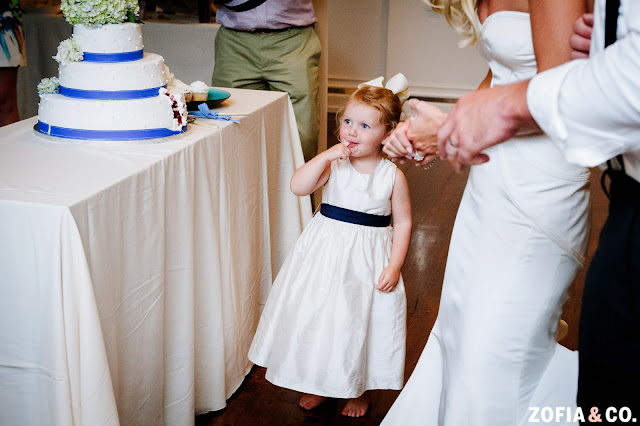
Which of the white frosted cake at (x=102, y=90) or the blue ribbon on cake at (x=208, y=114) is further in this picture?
the blue ribbon on cake at (x=208, y=114)

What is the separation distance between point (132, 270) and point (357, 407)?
3.17 feet

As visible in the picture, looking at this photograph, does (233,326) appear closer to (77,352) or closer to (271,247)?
(271,247)

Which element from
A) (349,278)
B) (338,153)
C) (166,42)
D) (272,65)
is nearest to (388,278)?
(349,278)

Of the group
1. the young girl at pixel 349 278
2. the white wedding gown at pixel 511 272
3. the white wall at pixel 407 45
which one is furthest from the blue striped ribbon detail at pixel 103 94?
the white wall at pixel 407 45

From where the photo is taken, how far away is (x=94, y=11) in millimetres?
1832

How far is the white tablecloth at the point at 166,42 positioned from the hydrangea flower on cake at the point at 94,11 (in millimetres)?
2304

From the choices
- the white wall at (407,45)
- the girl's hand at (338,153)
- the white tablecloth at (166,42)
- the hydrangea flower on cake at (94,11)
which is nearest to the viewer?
the hydrangea flower on cake at (94,11)

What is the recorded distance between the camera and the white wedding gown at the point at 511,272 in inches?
51.5

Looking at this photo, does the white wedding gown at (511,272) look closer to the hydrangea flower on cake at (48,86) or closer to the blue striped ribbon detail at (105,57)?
the blue striped ribbon detail at (105,57)

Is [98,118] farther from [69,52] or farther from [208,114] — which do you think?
[208,114]

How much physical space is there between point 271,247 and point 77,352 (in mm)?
1367

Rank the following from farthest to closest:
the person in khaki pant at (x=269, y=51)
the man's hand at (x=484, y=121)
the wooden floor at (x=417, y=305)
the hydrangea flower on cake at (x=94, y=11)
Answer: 1. the person in khaki pant at (x=269, y=51)
2. the wooden floor at (x=417, y=305)
3. the hydrangea flower on cake at (x=94, y=11)
4. the man's hand at (x=484, y=121)

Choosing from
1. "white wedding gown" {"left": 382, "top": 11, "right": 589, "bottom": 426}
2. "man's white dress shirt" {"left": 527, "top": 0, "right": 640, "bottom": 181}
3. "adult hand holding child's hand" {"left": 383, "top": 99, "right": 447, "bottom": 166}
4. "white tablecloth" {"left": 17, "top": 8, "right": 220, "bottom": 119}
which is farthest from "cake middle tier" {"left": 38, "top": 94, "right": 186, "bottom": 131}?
"white tablecloth" {"left": 17, "top": 8, "right": 220, "bottom": 119}

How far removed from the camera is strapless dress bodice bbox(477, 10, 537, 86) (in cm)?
128
